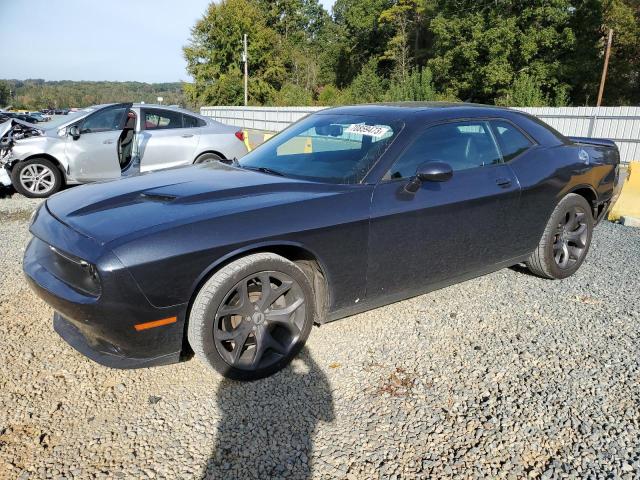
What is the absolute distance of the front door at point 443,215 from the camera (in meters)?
3.06

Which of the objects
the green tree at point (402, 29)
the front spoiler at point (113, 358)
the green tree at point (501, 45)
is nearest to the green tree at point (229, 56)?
the green tree at point (402, 29)

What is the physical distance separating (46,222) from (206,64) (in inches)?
2073

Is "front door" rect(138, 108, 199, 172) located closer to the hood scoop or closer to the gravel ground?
the gravel ground

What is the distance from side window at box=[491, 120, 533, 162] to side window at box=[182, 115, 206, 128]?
5.99 metres

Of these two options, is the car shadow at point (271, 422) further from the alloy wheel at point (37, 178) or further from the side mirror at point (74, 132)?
the alloy wheel at point (37, 178)

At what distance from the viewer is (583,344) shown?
10.6ft

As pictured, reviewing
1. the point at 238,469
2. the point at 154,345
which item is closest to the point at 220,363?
the point at 154,345

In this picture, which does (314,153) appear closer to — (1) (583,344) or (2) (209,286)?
(2) (209,286)

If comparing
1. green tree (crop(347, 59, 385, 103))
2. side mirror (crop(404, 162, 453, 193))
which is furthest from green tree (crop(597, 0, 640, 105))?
side mirror (crop(404, 162, 453, 193))

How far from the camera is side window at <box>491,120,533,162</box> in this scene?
3826 mm

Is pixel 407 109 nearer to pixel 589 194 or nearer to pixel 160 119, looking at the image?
pixel 589 194

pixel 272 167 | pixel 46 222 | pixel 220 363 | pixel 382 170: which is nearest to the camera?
pixel 220 363

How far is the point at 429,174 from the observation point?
120 inches

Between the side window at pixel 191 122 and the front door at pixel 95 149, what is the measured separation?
3.18ft
